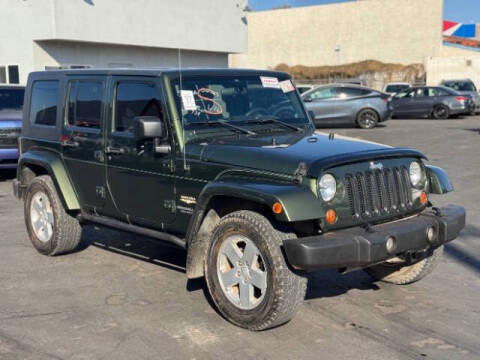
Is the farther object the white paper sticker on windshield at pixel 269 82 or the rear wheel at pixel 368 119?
the rear wheel at pixel 368 119

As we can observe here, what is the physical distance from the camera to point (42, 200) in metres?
6.93

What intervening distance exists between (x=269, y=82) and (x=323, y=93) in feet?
54.8

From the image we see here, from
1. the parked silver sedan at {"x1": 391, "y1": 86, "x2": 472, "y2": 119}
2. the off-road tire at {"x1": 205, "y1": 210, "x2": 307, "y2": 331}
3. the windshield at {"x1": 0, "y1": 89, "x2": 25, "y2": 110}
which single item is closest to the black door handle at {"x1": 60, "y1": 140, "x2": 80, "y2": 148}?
the off-road tire at {"x1": 205, "y1": 210, "x2": 307, "y2": 331}

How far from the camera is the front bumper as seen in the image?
4289 mm

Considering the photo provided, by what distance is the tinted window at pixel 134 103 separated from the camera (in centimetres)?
559

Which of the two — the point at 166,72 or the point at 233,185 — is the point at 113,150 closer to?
the point at 166,72

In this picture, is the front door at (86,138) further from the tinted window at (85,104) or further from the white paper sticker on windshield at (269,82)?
the white paper sticker on windshield at (269,82)

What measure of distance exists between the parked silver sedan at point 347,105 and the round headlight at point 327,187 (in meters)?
18.0

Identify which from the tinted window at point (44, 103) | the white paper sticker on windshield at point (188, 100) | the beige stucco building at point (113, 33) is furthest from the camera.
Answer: the beige stucco building at point (113, 33)

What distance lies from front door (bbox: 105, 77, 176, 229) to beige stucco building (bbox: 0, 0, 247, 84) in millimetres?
18475

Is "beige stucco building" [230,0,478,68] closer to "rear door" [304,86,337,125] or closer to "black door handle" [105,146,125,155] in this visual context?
"rear door" [304,86,337,125]

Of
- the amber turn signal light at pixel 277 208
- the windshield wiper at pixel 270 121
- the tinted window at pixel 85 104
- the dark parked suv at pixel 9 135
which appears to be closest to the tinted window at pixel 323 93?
the dark parked suv at pixel 9 135

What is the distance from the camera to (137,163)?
5672mm

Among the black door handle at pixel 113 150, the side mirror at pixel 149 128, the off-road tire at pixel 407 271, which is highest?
the side mirror at pixel 149 128
